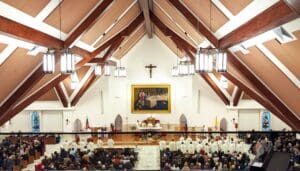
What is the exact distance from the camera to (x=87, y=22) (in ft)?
34.9

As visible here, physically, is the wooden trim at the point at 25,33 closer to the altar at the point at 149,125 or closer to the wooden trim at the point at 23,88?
the wooden trim at the point at 23,88

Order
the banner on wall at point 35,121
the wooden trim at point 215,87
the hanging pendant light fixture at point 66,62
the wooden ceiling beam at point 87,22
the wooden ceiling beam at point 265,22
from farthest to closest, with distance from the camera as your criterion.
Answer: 1. the banner on wall at point 35,121
2. the wooden trim at point 215,87
3. the wooden ceiling beam at point 87,22
4. the hanging pendant light fixture at point 66,62
5. the wooden ceiling beam at point 265,22

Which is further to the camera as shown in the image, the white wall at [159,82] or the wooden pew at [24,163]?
the white wall at [159,82]

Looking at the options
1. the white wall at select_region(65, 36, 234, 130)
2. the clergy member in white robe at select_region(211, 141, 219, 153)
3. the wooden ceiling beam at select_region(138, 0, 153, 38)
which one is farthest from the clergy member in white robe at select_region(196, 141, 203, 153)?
the white wall at select_region(65, 36, 234, 130)

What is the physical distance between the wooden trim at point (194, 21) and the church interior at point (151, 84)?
0.11 ft

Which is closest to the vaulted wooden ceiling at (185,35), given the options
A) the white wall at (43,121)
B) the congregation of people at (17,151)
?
the congregation of people at (17,151)

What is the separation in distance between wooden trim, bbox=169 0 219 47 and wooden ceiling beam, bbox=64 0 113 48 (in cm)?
224

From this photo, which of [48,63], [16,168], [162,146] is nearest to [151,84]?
[162,146]

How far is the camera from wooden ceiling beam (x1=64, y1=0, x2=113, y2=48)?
10.3 metres

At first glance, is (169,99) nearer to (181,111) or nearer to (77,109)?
(181,111)

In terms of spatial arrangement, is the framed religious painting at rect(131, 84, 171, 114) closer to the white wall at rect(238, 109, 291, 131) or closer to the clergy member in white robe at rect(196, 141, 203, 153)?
the white wall at rect(238, 109, 291, 131)

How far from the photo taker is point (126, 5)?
41.6ft

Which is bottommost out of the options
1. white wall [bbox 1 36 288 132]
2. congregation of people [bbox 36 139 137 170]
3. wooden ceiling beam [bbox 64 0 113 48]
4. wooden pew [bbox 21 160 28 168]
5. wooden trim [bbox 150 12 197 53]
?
wooden pew [bbox 21 160 28 168]

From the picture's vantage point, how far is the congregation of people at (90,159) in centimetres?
1320
